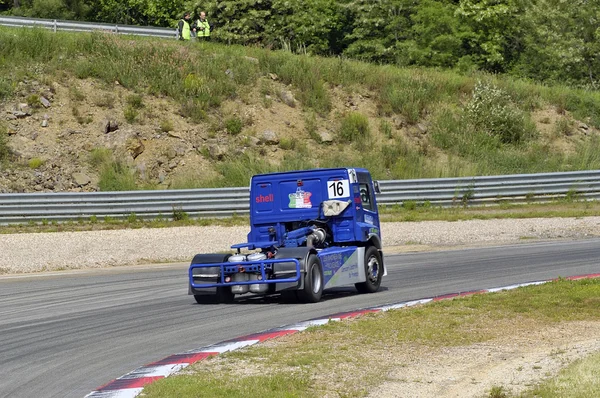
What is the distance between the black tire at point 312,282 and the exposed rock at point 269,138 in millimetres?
21318

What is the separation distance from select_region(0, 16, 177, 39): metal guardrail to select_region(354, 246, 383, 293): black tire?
88.3ft

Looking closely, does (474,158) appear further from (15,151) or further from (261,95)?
(15,151)

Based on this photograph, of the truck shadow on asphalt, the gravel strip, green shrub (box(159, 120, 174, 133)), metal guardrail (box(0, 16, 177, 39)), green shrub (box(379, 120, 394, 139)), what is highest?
metal guardrail (box(0, 16, 177, 39))

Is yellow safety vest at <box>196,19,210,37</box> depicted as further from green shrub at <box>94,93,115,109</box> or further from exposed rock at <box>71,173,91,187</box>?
exposed rock at <box>71,173,91,187</box>

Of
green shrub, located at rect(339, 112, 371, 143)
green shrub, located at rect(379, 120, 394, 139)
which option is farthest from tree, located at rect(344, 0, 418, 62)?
green shrub, located at rect(339, 112, 371, 143)

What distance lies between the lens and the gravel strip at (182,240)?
22.1m

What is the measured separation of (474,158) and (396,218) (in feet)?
31.3

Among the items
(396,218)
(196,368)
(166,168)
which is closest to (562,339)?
(196,368)

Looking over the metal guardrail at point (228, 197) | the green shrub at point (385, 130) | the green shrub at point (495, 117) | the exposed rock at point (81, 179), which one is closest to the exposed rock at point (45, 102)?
the exposed rock at point (81, 179)

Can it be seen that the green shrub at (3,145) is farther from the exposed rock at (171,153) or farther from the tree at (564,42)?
the tree at (564,42)

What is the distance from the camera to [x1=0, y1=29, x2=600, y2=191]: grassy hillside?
1303 inches

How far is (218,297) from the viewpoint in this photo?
48.5 ft

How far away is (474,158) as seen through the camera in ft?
119

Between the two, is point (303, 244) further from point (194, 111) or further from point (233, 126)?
point (194, 111)
